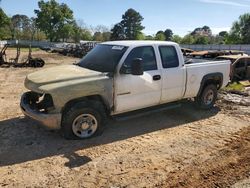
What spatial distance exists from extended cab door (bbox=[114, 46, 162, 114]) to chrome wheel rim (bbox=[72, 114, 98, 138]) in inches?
21.3

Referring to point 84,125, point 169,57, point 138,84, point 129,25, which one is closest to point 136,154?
point 84,125

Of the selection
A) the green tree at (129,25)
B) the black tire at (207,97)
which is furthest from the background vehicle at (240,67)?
the green tree at (129,25)

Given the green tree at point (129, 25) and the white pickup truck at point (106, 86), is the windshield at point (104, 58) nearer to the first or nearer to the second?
the white pickup truck at point (106, 86)

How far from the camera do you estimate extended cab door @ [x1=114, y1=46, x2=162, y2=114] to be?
19.8 feet

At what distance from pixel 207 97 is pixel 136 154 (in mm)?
3604

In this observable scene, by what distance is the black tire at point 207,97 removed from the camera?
26.1 ft

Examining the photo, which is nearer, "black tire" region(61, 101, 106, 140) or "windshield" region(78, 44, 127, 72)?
"black tire" region(61, 101, 106, 140)

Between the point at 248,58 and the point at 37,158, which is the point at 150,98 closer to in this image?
the point at 37,158

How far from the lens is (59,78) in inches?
223

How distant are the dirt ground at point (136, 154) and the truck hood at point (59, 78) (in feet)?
3.52

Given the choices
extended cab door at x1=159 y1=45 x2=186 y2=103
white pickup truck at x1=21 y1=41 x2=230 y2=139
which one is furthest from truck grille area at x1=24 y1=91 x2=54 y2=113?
Answer: extended cab door at x1=159 y1=45 x2=186 y2=103

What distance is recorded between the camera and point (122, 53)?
620cm

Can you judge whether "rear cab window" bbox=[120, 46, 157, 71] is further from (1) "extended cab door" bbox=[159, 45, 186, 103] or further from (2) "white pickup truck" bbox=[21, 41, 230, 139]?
(1) "extended cab door" bbox=[159, 45, 186, 103]

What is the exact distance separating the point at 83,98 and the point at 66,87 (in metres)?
0.46
